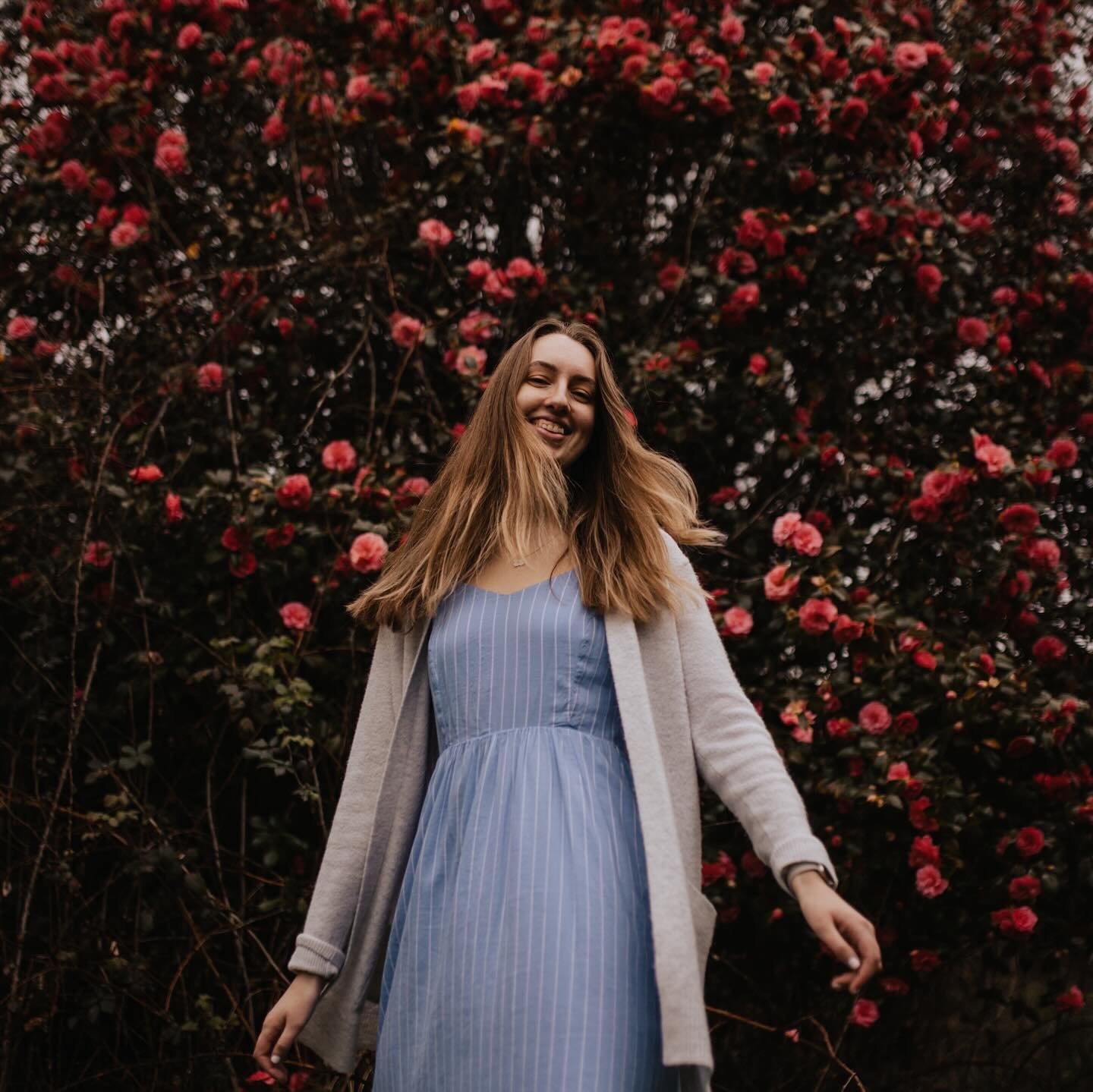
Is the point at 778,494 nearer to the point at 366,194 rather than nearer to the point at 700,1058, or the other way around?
the point at 366,194

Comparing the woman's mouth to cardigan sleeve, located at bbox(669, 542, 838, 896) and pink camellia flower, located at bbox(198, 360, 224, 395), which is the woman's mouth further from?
pink camellia flower, located at bbox(198, 360, 224, 395)

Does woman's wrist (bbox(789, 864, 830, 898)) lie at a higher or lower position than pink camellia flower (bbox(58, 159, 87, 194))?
lower

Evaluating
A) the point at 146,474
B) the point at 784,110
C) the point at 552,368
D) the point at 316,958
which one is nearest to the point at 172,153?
the point at 146,474

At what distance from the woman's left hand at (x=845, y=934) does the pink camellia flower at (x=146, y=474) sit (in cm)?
212

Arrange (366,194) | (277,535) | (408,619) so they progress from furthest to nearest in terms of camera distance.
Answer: (366,194), (277,535), (408,619)

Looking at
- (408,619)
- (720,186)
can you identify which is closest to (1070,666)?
(720,186)

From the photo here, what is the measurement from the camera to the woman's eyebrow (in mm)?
1963

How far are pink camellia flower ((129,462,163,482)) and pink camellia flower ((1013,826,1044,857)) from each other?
89.6 inches

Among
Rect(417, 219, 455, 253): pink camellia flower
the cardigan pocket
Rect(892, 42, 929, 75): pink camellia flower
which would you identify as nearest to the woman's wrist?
the cardigan pocket

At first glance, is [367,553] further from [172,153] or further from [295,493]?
[172,153]

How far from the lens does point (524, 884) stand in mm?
1503

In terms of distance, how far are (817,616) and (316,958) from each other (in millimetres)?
1500

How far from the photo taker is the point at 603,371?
199 centimetres

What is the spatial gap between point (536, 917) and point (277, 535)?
1636 millimetres
